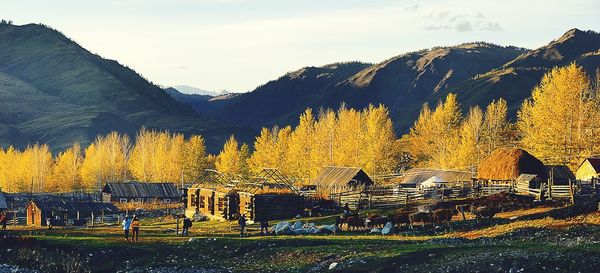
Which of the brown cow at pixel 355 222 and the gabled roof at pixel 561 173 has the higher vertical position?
the gabled roof at pixel 561 173

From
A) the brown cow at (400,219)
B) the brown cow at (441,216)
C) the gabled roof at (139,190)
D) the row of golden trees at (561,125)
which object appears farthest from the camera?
the gabled roof at (139,190)

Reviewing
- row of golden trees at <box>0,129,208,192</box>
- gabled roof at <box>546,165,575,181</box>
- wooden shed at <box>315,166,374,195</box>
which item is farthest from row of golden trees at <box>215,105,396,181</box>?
gabled roof at <box>546,165,575,181</box>

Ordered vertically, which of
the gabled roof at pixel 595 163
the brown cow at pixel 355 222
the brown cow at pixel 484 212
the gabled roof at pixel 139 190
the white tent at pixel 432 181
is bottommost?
the brown cow at pixel 355 222

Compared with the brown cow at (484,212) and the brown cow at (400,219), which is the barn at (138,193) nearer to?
the brown cow at (400,219)

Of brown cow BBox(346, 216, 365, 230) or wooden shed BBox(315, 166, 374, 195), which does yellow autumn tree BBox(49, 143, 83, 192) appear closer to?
wooden shed BBox(315, 166, 374, 195)

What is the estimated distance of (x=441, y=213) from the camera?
56312mm

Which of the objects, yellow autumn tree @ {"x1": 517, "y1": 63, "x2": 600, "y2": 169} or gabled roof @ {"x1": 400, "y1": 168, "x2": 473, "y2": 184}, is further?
yellow autumn tree @ {"x1": 517, "y1": 63, "x2": 600, "y2": 169}

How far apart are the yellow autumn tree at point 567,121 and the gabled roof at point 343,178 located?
22.3m

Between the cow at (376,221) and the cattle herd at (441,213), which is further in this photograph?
the cow at (376,221)

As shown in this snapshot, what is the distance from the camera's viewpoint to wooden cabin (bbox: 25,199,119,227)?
81188mm

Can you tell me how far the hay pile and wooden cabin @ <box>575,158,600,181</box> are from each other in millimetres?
5343

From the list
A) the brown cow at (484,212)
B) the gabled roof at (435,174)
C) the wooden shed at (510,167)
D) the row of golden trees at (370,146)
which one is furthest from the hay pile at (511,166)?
the brown cow at (484,212)

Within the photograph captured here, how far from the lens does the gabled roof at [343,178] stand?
8838cm

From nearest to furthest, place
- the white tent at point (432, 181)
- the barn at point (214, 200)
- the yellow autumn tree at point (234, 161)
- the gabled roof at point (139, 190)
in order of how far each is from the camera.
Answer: the barn at point (214, 200)
the white tent at point (432, 181)
the gabled roof at point (139, 190)
the yellow autumn tree at point (234, 161)
